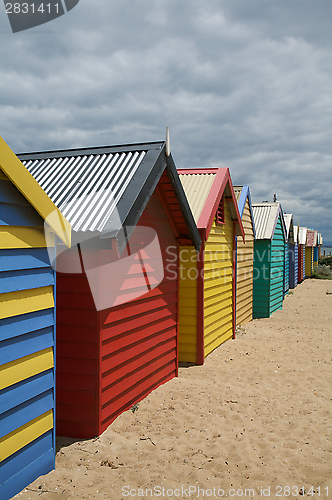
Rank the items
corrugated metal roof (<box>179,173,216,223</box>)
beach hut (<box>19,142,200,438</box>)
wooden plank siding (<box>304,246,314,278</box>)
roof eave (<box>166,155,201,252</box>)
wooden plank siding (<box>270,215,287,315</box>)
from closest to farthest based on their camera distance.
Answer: beach hut (<box>19,142,200,438</box>)
roof eave (<box>166,155,201,252</box>)
corrugated metal roof (<box>179,173,216,223</box>)
wooden plank siding (<box>270,215,287,315</box>)
wooden plank siding (<box>304,246,314,278</box>)

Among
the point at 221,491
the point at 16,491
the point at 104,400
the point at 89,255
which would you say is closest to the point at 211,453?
the point at 221,491

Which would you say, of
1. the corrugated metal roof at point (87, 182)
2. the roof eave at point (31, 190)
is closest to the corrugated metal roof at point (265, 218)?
the corrugated metal roof at point (87, 182)

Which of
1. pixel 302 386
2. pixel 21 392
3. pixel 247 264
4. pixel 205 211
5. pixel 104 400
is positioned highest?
pixel 205 211

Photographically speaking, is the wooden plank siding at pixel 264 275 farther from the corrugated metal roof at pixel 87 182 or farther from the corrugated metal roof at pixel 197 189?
the corrugated metal roof at pixel 87 182

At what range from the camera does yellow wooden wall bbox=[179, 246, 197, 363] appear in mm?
8070

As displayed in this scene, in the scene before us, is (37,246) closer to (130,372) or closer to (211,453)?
(130,372)

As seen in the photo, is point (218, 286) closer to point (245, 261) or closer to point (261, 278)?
point (245, 261)

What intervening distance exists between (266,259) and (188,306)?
6.90 metres

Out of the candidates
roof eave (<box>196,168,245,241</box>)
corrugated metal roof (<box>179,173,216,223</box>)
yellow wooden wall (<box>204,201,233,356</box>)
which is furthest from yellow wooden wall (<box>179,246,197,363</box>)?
corrugated metal roof (<box>179,173,216,223</box>)

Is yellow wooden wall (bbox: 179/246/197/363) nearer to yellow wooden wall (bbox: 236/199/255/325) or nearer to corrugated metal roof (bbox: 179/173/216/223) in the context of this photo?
corrugated metal roof (bbox: 179/173/216/223)

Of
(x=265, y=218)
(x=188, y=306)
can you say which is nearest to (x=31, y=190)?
(x=188, y=306)

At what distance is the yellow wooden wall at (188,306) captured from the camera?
8.07m

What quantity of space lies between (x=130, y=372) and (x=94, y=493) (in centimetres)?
183

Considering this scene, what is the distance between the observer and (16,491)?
340cm
